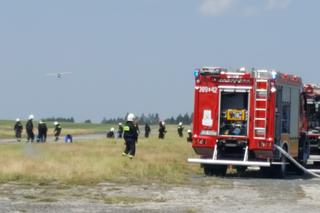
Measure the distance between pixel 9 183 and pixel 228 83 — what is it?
7.24 m

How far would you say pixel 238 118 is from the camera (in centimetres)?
2325

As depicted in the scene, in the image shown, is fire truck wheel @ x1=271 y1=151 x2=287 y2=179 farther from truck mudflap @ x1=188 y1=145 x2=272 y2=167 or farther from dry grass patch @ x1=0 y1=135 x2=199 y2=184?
dry grass patch @ x1=0 y1=135 x2=199 y2=184

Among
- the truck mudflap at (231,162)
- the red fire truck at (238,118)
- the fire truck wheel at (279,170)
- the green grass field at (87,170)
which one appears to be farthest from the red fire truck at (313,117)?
the truck mudflap at (231,162)

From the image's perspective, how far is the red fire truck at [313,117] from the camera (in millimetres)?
28031

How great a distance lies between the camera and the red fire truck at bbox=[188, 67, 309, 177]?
74.7ft

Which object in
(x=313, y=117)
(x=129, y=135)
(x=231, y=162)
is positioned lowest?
(x=231, y=162)

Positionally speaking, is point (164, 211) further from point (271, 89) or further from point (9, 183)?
point (271, 89)

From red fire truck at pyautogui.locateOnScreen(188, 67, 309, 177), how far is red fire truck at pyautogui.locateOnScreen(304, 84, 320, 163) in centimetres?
435

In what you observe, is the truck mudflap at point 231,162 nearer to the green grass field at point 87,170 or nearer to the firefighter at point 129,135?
the green grass field at point 87,170

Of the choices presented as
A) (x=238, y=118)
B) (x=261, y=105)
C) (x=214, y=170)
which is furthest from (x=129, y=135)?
(x=261, y=105)

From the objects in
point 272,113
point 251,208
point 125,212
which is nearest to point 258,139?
point 272,113

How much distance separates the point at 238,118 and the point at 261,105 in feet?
2.68

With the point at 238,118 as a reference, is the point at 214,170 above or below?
below

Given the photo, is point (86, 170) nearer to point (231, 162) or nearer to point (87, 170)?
point (87, 170)
